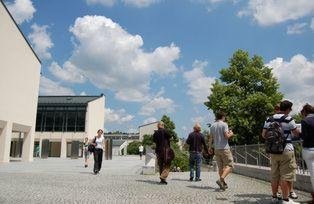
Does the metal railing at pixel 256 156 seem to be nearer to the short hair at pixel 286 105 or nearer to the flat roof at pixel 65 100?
the short hair at pixel 286 105

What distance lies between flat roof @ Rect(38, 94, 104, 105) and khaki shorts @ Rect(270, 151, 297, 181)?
56332mm

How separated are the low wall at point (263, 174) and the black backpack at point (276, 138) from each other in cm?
233

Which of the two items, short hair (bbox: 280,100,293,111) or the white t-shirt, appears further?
the white t-shirt

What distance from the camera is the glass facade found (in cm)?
6216

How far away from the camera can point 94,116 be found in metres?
65.0

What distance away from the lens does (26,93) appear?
34156 mm

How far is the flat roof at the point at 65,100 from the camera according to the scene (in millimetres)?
63094

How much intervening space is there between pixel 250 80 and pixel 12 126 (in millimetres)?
20218

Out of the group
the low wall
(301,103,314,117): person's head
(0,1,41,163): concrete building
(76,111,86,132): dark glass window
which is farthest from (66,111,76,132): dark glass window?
(301,103,314,117): person's head

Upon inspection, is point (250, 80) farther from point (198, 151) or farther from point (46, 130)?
point (46, 130)

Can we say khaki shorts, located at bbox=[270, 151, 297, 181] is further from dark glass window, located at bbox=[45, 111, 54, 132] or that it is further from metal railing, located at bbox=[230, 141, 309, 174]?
dark glass window, located at bbox=[45, 111, 54, 132]

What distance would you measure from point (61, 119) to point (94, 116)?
5436mm

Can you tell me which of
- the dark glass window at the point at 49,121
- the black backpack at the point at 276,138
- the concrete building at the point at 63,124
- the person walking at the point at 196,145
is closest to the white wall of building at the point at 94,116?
the concrete building at the point at 63,124

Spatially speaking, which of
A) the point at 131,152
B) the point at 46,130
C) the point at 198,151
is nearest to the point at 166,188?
the point at 198,151
